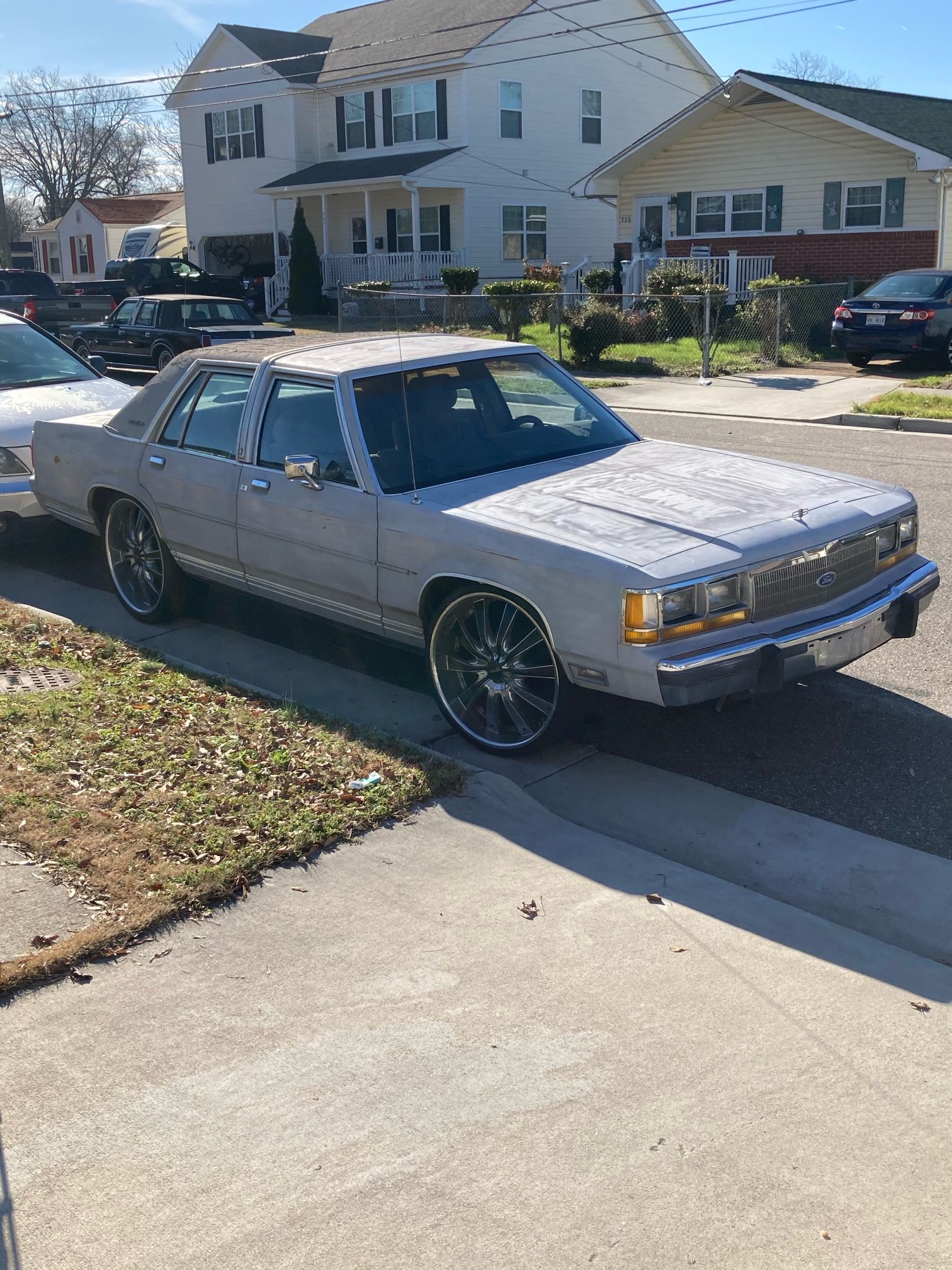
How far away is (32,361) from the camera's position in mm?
10297

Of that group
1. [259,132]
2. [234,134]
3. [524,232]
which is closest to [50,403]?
[524,232]

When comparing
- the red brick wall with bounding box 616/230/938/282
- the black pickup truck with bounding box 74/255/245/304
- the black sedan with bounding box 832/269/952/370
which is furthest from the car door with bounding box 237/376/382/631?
the black pickup truck with bounding box 74/255/245/304

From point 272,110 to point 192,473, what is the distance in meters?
36.8

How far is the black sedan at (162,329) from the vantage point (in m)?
19.6

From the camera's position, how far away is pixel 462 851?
455 centimetres

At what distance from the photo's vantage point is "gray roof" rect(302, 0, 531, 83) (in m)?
34.5

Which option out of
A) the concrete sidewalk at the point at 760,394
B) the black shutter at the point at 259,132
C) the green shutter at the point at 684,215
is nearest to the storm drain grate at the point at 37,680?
the concrete sidewalk at the point at 760,394

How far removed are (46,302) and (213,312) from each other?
5.82 m

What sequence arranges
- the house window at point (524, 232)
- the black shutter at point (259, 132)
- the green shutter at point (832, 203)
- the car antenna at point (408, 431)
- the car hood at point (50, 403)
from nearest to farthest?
the car antenna at point (408, 431) → the car hood at point (50, 403) → the green shutter at point (832, 203) → the house window at point (524, 232) → the black shutter at point (259, 132)

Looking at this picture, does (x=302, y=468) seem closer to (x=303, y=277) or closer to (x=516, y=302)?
(x=516, y=302)

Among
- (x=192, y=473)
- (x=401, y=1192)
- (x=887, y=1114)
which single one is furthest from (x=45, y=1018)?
(x=192, y=473)

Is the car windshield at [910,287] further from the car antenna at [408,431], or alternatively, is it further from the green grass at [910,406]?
the car antenna at [408,431]

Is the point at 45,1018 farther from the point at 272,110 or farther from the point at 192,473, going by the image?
the point at 272,110

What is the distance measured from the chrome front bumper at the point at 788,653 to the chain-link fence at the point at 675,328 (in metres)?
14.7
